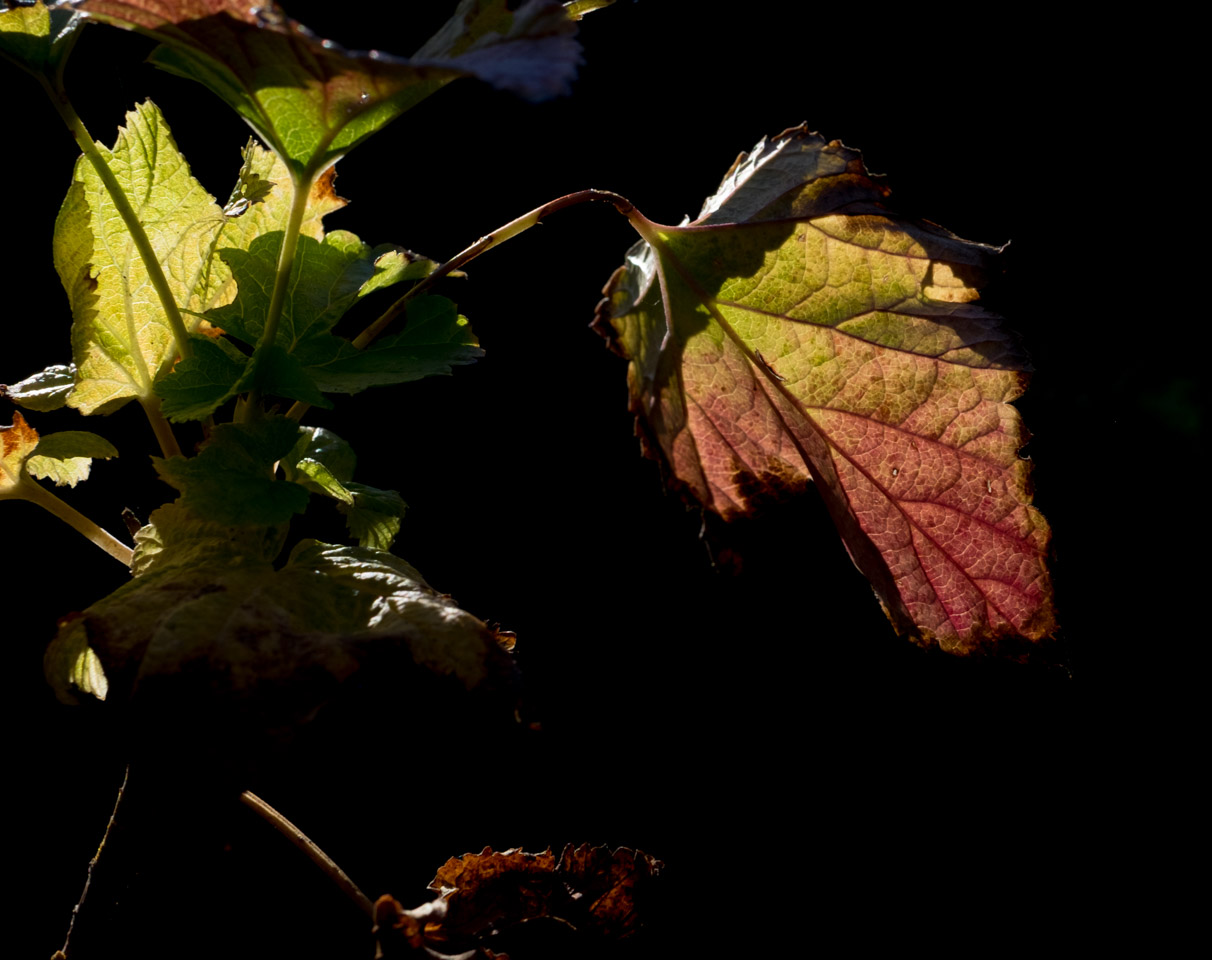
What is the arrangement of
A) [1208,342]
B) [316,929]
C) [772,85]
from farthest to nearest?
1. [1208,342]
2. [772,85]
3. [316,929]

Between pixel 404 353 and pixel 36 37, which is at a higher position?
pixel 36 37

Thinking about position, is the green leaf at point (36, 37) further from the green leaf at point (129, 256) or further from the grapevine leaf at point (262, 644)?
the grapevine leaf at point (262, 644)

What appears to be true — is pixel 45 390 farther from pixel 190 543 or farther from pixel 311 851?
pixel 311 851

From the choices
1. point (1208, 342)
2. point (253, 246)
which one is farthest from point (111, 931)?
point (1208, 342)

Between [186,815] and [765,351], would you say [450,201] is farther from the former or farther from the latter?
[186,815]

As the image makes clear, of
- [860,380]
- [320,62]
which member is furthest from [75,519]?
[860,380]

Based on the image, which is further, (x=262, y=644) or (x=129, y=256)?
(x=129, y=256)

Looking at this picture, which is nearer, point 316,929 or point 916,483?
point 916,483
